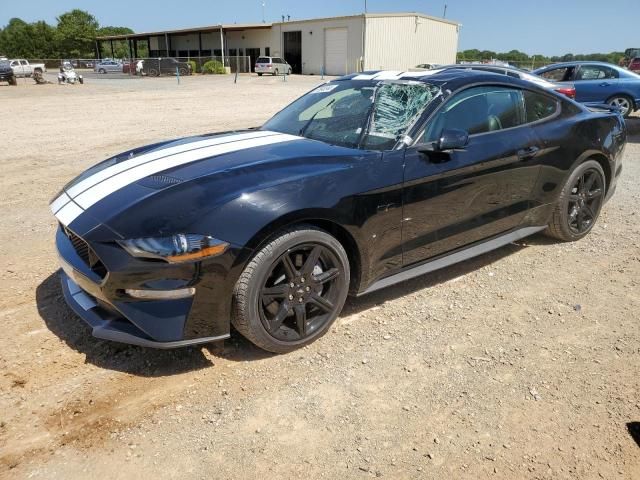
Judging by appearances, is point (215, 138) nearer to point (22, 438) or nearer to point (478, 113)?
point (478, 113)

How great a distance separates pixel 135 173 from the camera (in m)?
3.11

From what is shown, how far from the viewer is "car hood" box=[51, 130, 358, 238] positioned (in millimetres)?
2668

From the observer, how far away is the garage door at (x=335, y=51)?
45750 millimetres

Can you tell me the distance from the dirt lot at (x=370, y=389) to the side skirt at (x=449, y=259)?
0.88ft

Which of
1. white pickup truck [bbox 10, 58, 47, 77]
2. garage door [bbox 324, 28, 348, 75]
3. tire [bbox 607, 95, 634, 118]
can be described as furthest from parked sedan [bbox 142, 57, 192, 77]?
tire [bbox 607, 95, 634, 118]

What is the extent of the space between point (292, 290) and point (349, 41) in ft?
150

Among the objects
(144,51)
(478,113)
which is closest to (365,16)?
(478,113)

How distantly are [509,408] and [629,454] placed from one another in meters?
0.54

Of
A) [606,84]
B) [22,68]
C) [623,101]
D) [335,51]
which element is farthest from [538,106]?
[22,68]

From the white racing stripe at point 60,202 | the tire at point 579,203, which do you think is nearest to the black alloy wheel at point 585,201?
the tire at point 579,203

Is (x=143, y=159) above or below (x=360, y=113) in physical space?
below

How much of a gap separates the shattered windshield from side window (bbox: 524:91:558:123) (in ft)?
3.43

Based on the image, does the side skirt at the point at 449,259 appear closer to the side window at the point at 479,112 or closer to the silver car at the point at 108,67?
the side window at the point at 479,112

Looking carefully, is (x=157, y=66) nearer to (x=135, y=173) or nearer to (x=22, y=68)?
(x=22, y=68)
